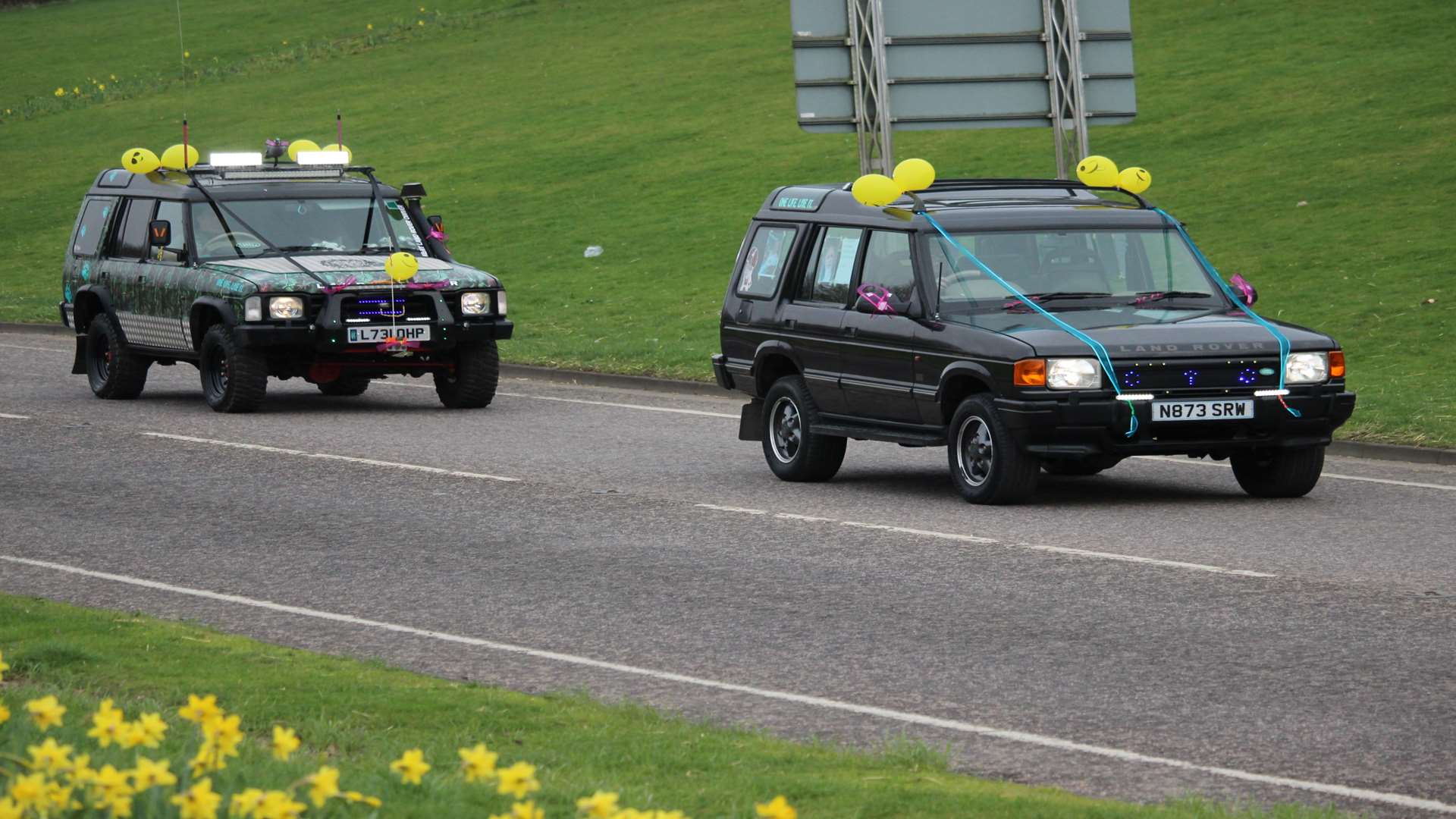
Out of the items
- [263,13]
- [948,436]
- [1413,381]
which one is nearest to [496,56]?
[263,13]

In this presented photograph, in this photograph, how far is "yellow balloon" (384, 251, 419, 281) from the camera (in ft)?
60.6

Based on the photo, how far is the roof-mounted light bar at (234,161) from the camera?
20.4m

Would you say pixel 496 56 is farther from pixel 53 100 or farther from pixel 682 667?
pixel 682 667

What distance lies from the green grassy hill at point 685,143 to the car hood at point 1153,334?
3751mm

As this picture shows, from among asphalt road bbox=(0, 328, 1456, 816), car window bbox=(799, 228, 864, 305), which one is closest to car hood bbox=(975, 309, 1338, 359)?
asphalt road bbox=(0, 328, 1456, 816)

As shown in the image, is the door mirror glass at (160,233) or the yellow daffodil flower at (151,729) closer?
the yellow daffodil flower at (151,729)

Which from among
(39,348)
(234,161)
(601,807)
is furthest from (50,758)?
(39,348)

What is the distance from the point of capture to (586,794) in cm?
599

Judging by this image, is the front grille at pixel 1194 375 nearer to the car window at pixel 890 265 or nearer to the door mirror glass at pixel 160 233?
the car window at pixel 890 265

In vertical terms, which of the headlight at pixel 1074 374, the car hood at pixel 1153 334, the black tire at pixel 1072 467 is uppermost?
the car hood at pixel 1153 334

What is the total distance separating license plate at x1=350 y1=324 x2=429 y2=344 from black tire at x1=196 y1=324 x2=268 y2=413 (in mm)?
882

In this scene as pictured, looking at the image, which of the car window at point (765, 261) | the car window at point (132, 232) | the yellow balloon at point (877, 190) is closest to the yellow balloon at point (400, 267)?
the car window at point (132, 232)

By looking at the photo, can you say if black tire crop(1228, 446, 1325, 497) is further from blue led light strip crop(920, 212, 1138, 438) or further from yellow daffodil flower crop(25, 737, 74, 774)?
yellow daffodil flower crop(25, 737, 74, 774)

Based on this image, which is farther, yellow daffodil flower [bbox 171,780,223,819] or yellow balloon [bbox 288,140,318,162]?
yellow balloon [bbox 288,140,318,162]
